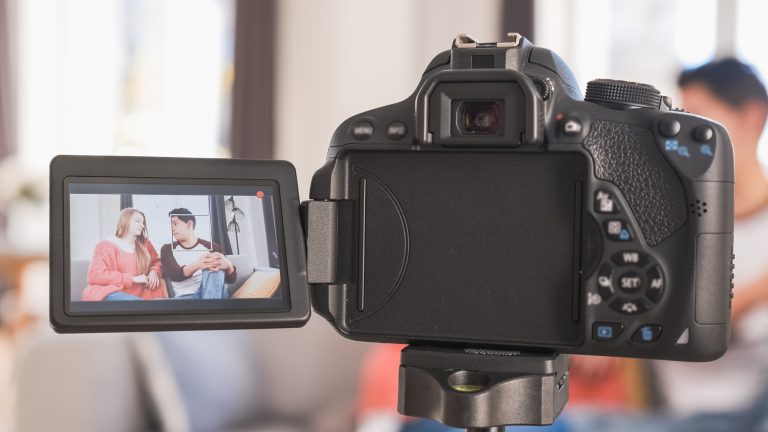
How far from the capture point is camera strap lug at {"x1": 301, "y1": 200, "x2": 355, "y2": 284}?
0.97m

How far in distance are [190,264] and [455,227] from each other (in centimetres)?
28

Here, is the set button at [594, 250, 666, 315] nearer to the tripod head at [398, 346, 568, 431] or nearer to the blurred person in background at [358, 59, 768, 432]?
the tripod head at [398, 346, 568, 431]

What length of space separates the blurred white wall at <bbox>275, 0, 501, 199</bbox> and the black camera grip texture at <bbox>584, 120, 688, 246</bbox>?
263cm

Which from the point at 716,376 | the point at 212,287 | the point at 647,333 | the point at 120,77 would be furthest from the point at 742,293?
the point at 120,77

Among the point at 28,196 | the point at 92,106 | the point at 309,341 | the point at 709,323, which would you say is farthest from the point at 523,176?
the point at 92,106

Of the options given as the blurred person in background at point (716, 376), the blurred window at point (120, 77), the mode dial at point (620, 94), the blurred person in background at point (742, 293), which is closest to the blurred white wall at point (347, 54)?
the blurred window at point (120, 77)

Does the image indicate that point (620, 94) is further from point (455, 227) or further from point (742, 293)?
point (742, 293)

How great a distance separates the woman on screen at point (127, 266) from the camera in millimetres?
917

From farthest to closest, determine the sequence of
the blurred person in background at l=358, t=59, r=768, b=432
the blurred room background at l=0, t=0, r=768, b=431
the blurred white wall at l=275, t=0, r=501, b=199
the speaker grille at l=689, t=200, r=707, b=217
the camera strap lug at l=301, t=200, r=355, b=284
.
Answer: the blurred white wall at l=275, t=0, r=501, b=199, the blurred person in background at l=358, t=59, r=768, b=432, the blurred room background at l=0, t=0, r=768, b=431, the camera strap lug at l=301, t=200, r=355, b=284, the speaker grille at l=689, t=200, r=707, b=217

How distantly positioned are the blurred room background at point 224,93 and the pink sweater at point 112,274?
4.11 ft

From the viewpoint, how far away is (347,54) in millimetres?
3781

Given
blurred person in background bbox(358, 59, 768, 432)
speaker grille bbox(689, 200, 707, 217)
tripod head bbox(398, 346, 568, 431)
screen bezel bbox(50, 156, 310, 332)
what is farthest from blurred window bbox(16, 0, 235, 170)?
speaker grille bbox(689, 200, 707, 217)

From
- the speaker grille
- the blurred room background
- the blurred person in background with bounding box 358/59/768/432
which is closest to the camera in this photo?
the speaker grille

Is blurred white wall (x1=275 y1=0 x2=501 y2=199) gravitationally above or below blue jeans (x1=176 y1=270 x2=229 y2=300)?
above
